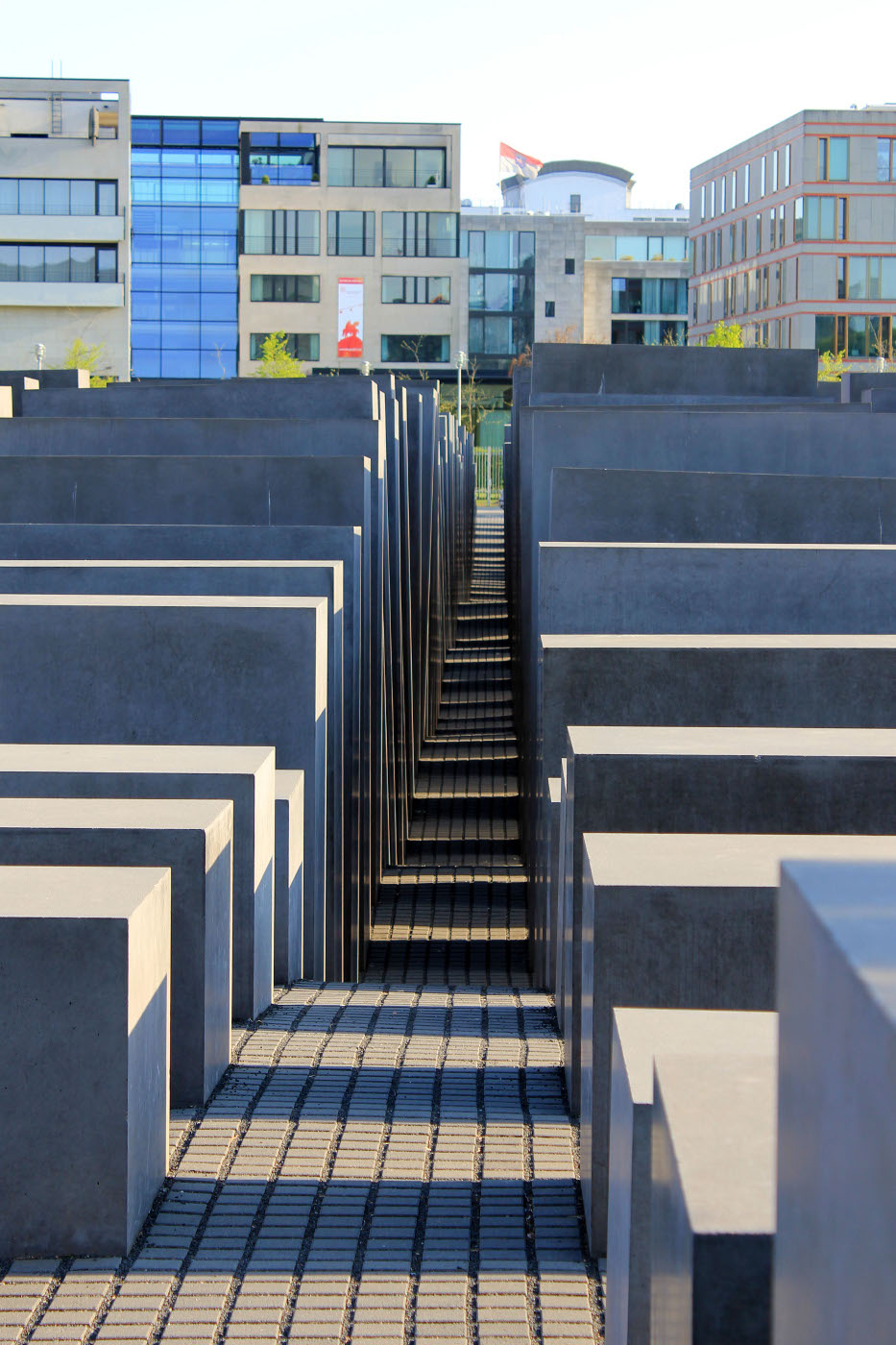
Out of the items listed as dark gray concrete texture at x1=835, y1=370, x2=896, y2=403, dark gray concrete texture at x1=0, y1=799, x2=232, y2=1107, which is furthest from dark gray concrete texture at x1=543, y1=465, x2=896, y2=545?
dark gray concrete texture at x1=835, y1=370, x2=896, y2=403

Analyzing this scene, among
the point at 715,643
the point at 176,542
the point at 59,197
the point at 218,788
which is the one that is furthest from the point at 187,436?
the point at 59,197

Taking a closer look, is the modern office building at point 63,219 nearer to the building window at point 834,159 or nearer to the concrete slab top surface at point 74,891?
the building window at point 834,159

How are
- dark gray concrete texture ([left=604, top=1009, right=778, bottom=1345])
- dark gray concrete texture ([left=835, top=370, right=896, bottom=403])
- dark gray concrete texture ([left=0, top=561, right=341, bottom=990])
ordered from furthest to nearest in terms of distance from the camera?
dark gray concrete texture ([left=835, top=370, right=896, bottom=403]) < dark gray concrete texture ([left=0, top=561, right=341, bottom=990]) < dark gray concrete texture ([left=604, top=1009, right=778, bottom=1345])

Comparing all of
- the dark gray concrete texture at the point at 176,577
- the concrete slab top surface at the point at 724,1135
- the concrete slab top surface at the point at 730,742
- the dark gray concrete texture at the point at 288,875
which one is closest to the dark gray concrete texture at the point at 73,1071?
the concrete slab top surface at the point at 724,1135

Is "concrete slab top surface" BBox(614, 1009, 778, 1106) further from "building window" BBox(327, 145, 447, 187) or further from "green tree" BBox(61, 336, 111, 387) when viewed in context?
"building window" BBox(327, 145, 447, 187)

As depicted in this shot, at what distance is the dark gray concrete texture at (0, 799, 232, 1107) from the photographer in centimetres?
477

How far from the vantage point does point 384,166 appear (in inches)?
2660

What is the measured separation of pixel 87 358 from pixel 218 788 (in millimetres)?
53332

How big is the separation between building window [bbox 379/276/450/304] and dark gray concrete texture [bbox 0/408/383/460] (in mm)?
55626

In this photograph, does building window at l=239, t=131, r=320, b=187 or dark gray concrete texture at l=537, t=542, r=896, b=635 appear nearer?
dark gray concrete texture at l=537, t=542, r=896, b=635

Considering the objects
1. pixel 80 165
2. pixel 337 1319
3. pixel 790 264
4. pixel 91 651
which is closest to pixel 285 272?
pixel 80 165

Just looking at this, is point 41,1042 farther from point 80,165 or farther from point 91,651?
point 80,165

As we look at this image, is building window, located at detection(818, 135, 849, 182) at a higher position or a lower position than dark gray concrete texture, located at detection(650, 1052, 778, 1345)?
higher

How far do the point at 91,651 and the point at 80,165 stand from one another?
199ft
